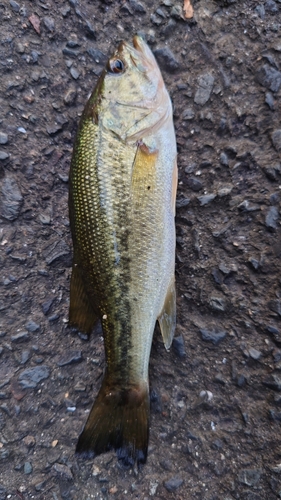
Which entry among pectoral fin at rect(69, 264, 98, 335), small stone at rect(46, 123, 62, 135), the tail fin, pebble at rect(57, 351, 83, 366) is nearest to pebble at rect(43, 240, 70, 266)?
pectoral fin at rect(69, 264, 98, 335)

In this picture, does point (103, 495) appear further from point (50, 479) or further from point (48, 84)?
point (48, 84)

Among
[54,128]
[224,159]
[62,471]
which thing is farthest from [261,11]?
[62,471]

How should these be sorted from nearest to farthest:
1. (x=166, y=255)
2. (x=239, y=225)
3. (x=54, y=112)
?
1. (x=166, y=255)
2. (x=239, y=225)
3. (x=54, y=112)

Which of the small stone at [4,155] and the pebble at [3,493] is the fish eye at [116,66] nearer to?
the small stone at [4,155]

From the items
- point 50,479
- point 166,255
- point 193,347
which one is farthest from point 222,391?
point 50,479

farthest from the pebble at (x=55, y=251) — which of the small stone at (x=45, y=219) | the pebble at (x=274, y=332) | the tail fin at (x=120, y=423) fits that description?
the pebble at (x=274, y=332)

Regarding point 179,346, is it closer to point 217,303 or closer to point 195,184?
point 217,303

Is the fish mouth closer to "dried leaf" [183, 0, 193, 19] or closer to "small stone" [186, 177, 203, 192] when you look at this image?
"dried leaf" [183, 0, 193, 19]
